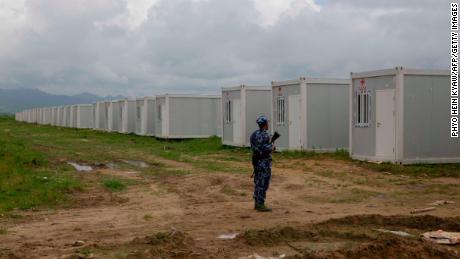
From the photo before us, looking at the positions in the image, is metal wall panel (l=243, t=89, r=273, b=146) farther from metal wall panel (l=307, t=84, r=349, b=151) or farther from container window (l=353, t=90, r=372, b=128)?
container window (l=353, t=90, r=372, b=128)

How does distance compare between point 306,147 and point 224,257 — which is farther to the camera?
point 306,147

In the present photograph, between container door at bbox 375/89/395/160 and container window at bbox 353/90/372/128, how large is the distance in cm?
37

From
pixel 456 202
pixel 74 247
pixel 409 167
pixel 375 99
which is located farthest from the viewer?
pixel 375 99

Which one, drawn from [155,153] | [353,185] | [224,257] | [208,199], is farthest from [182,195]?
[155,153]

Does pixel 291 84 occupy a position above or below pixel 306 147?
above

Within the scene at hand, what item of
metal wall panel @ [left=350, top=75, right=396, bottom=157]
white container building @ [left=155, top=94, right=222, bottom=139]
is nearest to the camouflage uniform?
metal wall panel @ [left=350, top=75, right=396, bottom=157]

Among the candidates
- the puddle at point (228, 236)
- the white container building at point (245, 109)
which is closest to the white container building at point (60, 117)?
the white container building at point (245, 109)

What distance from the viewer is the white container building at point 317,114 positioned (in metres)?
19.8

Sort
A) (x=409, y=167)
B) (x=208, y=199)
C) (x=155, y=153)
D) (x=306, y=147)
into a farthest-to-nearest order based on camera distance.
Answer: (x=155, y=153), (x=306, y=147), (x=409, y=167), (x=208, y=199)

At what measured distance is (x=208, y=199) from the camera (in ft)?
37.9

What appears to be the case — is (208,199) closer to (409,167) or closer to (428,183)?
(428,183)

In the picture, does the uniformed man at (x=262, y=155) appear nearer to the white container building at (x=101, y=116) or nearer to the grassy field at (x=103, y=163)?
the grassy field at (x=103, y=163)

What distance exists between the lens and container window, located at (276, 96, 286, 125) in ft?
68.8

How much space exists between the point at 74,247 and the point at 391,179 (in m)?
8.66
